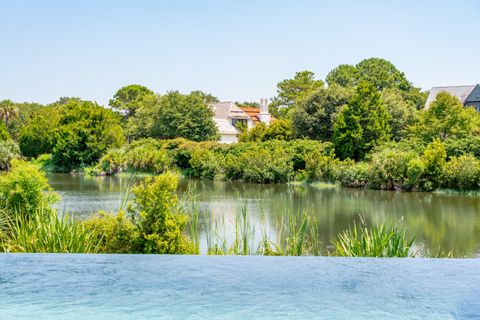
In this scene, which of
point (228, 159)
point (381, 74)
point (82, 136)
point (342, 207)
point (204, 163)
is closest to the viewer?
point (342, 207)

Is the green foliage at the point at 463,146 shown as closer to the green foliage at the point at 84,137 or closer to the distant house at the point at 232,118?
the green foliage at the point at 84,137

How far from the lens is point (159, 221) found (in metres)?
8.39

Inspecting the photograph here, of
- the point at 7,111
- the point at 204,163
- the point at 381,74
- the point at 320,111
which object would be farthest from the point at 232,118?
the point at 7,111

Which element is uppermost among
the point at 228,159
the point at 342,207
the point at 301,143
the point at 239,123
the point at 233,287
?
the point at 239,123

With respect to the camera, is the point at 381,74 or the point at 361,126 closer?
the point at 361,126

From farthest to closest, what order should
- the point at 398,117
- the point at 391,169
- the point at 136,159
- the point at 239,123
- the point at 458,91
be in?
the point at 239,123, the point at 458,91, the point at 136,159, the point at 398,117, the point at 391,169

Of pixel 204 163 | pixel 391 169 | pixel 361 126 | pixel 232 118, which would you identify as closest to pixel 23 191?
pixel 391 169

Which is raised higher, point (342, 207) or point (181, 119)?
point (181, 119)

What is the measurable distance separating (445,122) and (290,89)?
35.4 metres

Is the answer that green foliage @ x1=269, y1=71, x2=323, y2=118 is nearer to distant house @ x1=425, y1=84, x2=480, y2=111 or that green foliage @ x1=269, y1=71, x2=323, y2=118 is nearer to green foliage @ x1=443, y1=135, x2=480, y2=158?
distant house @ x1=425, y1=84, x2=480, y2=111

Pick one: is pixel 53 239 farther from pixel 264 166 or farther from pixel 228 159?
pixel 228 159

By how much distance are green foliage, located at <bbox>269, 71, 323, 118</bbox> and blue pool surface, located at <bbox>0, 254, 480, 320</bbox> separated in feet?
195

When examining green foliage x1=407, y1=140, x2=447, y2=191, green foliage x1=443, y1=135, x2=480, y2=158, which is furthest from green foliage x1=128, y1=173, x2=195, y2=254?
green foliage x1=443, y1=135, x2=480, y2=158

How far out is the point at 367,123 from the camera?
108 ft
